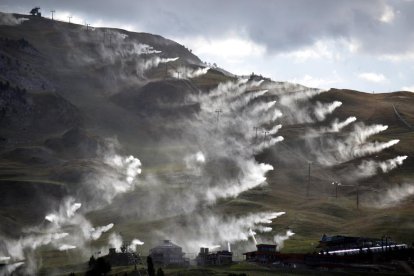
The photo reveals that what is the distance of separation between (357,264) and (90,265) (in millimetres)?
65132

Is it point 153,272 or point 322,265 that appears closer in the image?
point 153,272

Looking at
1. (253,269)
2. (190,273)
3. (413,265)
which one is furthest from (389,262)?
(190,273)

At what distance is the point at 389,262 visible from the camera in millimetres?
198000

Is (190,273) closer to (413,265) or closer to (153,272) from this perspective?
(153,272)

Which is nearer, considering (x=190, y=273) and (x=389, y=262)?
(x=190, y=273)

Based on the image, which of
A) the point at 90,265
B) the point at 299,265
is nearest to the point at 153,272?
the point at 90,265

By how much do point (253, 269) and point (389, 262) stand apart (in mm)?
34414

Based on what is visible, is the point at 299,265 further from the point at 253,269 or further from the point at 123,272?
the point at 123,272

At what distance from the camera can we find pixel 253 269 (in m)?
192

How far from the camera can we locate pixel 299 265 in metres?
198

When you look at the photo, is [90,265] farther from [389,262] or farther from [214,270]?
[389,262]

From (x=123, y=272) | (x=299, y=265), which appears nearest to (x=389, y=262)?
(x=299, y=265)

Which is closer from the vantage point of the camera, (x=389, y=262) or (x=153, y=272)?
(x=153, y=272)

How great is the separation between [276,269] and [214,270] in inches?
597
